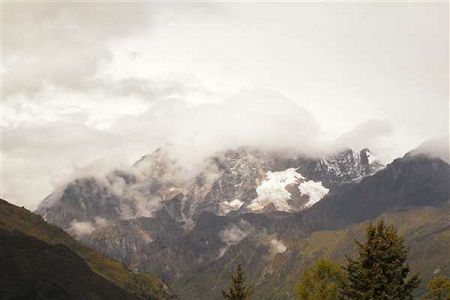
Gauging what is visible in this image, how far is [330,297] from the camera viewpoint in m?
89.4

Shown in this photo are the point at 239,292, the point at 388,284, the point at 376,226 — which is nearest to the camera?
the point at 388,284

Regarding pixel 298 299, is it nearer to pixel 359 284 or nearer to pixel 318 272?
pixel 318 272

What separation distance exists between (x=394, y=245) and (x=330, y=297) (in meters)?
30.0

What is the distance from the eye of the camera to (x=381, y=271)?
6078cm

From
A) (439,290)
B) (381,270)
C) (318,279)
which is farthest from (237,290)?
(381,270)

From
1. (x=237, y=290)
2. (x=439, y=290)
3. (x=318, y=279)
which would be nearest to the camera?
(x=237, y=290)

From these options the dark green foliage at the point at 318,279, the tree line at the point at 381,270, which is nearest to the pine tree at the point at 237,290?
the dark green foliage at the point at 318,279

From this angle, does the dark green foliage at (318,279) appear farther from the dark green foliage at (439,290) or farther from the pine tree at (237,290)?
the dark green foliage at (439,290)

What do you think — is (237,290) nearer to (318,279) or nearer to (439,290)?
(318,279)

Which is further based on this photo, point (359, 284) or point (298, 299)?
point (298, 299)

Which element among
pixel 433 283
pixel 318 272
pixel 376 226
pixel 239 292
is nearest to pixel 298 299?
pixel 318 272

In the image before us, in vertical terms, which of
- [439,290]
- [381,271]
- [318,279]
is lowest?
[439,290]

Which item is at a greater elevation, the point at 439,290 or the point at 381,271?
the point at 381,271

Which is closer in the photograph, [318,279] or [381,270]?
[381,270]
